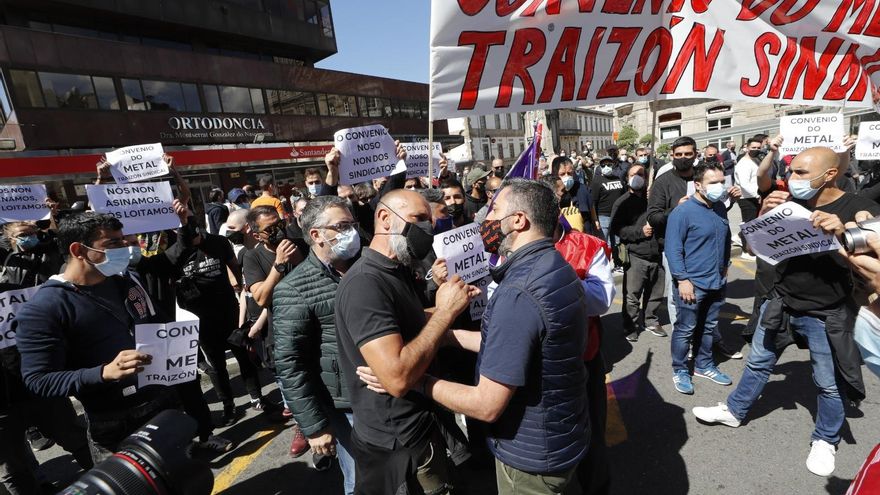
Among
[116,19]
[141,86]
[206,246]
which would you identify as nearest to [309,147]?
[141,86]

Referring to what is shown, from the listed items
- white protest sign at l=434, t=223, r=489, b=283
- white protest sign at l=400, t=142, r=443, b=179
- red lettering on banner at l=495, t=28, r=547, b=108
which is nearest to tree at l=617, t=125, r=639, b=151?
white protest sign at l=400, t=142, r=443, b=179

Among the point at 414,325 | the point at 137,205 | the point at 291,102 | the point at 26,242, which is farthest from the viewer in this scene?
the point at 291,102

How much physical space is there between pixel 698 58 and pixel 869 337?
2473mm

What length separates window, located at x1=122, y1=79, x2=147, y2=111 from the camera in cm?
1959

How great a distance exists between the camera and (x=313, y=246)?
2.49 metres

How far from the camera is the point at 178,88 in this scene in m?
21.4

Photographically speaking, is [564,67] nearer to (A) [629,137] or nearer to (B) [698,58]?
(B) [698,58]

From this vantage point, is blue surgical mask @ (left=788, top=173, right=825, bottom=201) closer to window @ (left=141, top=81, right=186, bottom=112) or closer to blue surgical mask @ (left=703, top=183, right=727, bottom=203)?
blue surgical mask @ (left=703, top=183, right=727, bottom=203)

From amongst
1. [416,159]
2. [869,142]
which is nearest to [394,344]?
[416,159]

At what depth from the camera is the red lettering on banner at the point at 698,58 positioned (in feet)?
10.3

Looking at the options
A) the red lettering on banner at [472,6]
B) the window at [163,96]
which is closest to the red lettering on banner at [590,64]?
the red lettering on banner at [472,6]

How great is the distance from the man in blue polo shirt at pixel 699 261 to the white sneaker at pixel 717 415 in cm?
40

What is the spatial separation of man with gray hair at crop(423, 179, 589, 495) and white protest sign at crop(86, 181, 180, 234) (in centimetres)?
293

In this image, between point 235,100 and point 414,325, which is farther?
point 235,100
